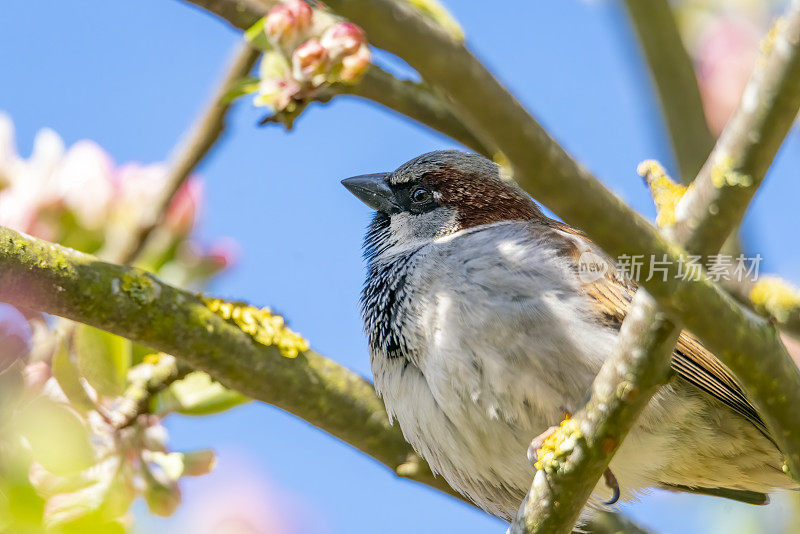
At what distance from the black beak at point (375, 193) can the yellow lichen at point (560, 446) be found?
176cm

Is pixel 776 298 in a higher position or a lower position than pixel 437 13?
lower

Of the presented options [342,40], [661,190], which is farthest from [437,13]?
[661,190]

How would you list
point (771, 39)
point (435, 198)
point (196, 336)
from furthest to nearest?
point (435, 198), point (196, 336), point (771, 39)

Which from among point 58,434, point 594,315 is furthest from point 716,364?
point 58,434

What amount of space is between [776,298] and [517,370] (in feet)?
3.40

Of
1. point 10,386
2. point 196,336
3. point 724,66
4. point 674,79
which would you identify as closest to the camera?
point 10,386

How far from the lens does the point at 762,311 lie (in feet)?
6.98

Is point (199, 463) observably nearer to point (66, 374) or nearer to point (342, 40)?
point (66, 374)

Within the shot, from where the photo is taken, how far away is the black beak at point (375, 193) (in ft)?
13.1

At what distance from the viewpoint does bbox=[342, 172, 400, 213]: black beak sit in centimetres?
399

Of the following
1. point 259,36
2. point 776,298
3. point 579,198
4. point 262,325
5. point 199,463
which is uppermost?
point 259,36

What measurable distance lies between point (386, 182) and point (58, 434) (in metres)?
2.03

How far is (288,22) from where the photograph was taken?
2.59 metres

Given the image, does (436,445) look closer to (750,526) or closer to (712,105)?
(750,526)
